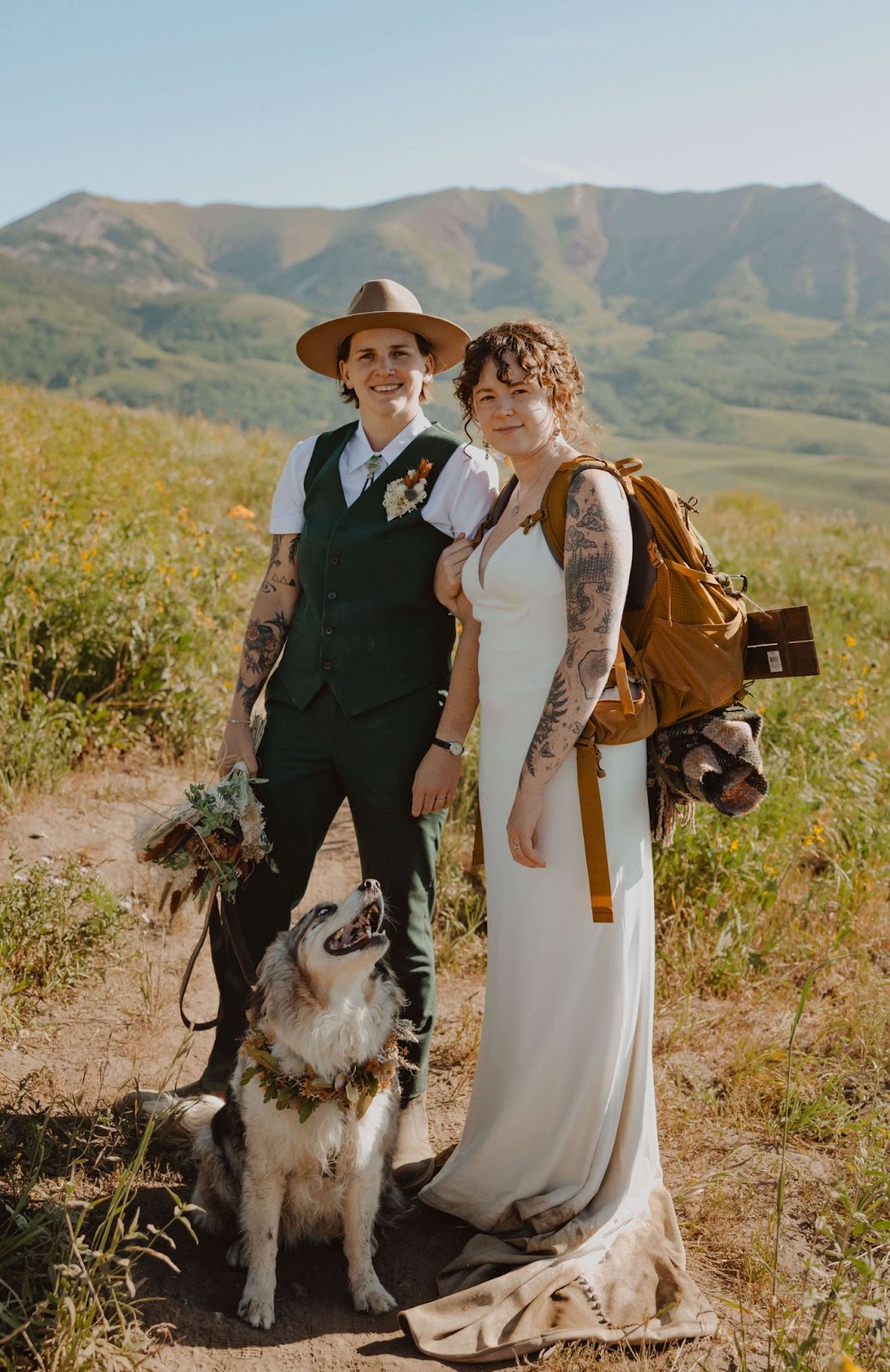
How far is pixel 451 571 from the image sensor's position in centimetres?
313

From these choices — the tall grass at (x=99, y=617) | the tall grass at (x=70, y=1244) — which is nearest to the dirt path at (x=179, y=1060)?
the tall grass at (x=70, y=1244)

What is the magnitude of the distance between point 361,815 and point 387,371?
4.76 feet

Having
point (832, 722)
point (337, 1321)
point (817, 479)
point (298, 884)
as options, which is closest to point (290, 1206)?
point (337, 1321)

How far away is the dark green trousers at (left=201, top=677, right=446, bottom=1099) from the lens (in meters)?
3.25

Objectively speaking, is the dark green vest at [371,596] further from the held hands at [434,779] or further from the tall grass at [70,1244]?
the tall grass at [70,1244]

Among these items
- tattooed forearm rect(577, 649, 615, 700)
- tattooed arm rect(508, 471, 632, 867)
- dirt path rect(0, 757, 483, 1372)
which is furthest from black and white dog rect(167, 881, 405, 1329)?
tattooed forearm rect(577, 649, 615, 700)

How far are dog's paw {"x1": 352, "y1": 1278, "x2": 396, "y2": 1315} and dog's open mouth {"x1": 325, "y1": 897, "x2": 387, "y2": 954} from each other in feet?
3.45

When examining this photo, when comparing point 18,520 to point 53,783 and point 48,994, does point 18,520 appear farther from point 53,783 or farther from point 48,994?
point 48,994

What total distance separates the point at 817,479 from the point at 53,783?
472ft

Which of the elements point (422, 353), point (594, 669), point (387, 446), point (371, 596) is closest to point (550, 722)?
point (594, 669)

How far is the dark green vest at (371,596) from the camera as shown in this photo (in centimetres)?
317

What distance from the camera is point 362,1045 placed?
286 centimetres

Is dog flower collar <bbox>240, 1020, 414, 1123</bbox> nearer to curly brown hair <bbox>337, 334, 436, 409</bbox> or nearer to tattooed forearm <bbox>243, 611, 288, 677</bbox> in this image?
tattooed forearm <bbox>243, 611, 288, 677</bbox>

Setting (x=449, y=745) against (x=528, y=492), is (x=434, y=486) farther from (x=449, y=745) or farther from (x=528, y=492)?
(x=449, y=745)
